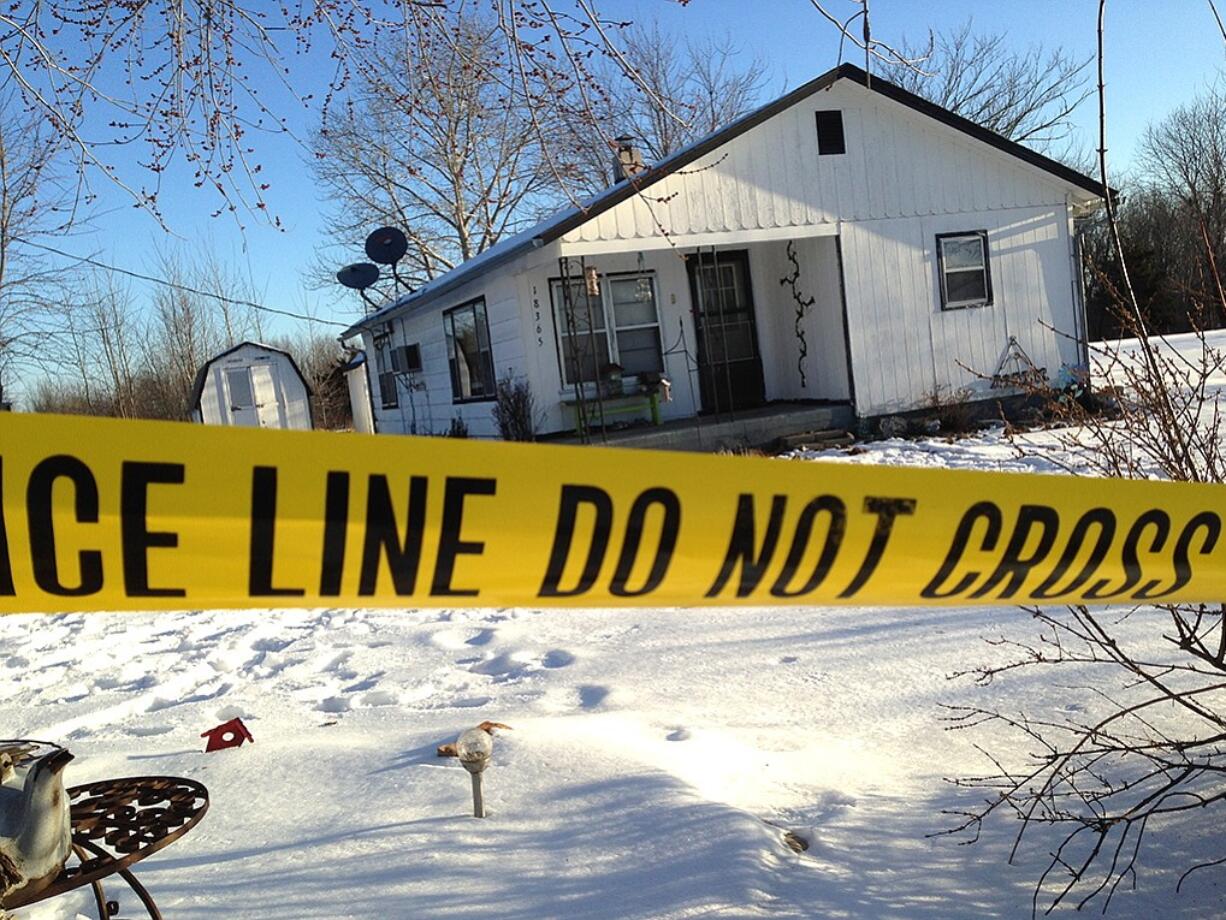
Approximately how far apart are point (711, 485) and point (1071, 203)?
53.4 ft

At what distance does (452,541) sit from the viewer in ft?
4.34

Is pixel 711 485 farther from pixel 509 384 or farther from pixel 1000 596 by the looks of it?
pixel 509 384

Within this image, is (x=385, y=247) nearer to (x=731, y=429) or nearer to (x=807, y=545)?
(x=731, y=429)

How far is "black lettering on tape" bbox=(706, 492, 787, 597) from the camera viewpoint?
1.46 metres

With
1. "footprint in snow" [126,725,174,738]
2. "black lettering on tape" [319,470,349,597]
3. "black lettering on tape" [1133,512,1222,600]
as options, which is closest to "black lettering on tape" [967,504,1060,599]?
"black lettering on tape" [1133,512,1222,600]

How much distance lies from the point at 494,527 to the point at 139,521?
0.46 m

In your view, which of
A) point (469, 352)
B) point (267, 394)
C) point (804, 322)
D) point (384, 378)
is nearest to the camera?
point (804, 322)

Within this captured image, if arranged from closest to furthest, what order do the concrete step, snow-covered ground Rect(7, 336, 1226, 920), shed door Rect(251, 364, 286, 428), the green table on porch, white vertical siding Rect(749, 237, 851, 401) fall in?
snow-covered ground Rect(7, 336, 1226, 920) → the concrete step → the green table on porch → white vertical siding Rect(749, 237, 851, 401) → shed door Rect(251, 364, 286, 428)

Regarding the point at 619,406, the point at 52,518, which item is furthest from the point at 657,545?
the point at 619,406

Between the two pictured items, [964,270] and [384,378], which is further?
[384,378]

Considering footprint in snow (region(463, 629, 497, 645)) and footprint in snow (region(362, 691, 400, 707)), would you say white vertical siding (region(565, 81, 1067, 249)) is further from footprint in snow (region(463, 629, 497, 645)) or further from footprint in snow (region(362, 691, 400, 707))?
footprint in snow (region(362, 691, 400, 707))

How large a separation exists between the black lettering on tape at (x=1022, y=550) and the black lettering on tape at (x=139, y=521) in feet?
4.19

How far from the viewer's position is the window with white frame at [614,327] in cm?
1446

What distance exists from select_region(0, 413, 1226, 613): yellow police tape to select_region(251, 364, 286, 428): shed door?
93.2 ft
